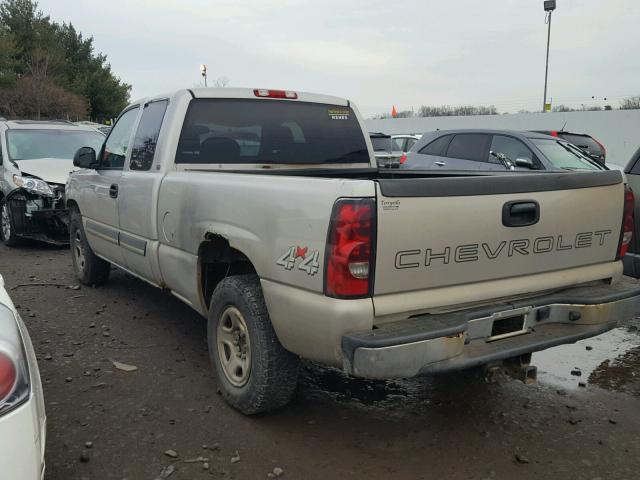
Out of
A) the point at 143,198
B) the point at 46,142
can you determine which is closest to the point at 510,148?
the point at 143,198

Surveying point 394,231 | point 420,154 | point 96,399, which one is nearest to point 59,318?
point 96,399

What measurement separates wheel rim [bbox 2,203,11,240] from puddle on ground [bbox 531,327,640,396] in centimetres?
740

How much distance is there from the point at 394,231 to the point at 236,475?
56.9 inches

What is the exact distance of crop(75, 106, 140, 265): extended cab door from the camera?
198 inches

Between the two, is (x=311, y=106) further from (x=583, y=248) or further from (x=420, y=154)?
(x=420, y=154)

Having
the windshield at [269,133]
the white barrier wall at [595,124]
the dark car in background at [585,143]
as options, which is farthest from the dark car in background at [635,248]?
the white barrier wall at [595,124]

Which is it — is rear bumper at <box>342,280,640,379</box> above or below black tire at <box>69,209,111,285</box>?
above

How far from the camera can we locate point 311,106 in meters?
4.77

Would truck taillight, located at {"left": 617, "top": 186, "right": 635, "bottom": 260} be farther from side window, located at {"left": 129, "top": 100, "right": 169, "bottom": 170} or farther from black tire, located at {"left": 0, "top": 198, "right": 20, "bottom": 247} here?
black tire, located at {"left": 0, "top": 198, "right": 20, "bottom": 247}

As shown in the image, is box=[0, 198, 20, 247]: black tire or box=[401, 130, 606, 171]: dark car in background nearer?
box=[0, 198, 20, 247]: black tire

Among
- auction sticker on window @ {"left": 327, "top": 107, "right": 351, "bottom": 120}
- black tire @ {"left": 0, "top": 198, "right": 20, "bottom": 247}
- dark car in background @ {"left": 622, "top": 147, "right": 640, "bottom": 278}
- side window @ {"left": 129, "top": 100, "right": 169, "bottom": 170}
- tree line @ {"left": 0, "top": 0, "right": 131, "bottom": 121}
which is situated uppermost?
tree line @ {"left": 0, "top": 0, "right": 131, "bottom": 121}

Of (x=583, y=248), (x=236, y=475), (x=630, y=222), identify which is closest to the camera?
(x=236, y=475)

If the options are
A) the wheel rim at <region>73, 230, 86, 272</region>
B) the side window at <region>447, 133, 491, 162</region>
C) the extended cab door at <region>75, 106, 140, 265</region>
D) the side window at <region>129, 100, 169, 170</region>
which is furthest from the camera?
the side window at <region>447, 133, 491, 162</region>

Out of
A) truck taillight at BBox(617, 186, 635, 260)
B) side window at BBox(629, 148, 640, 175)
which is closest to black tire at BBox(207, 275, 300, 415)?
truck taillight at BBox(617, 186, 635, 260)
